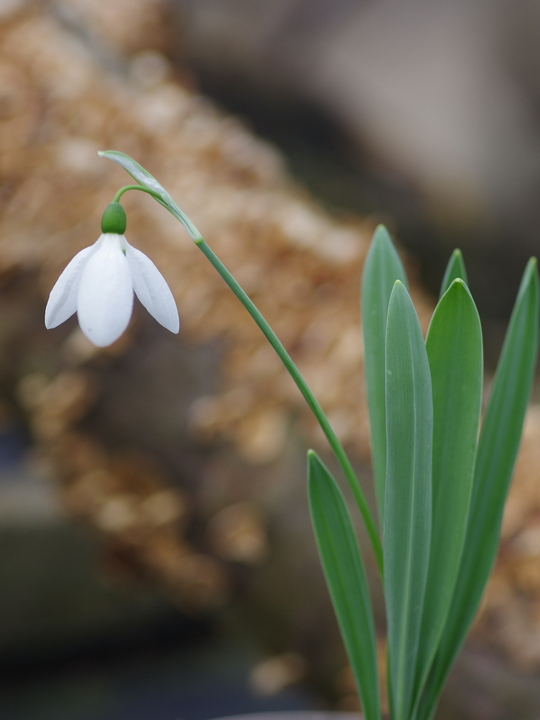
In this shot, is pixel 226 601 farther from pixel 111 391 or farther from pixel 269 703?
pixel 269 703

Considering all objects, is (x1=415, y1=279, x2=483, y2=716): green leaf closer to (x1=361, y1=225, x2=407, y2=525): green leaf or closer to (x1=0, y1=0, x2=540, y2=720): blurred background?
(x1=361, y1=225, x2=407, y2=525): green leaf

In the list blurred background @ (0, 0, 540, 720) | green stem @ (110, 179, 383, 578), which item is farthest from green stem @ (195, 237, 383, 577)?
blurred background @ (0, 0, 540, 720)

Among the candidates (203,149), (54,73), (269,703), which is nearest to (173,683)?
(269,703)

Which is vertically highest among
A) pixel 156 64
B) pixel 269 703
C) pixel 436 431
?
pixel 156 64

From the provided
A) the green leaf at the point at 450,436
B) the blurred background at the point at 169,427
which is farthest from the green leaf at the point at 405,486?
the blurred background at the point at 169,427

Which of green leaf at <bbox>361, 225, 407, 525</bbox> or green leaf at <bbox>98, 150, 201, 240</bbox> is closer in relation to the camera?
green leaf at <bbox>98, 150, 201, 240</bbox>

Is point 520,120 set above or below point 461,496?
above
